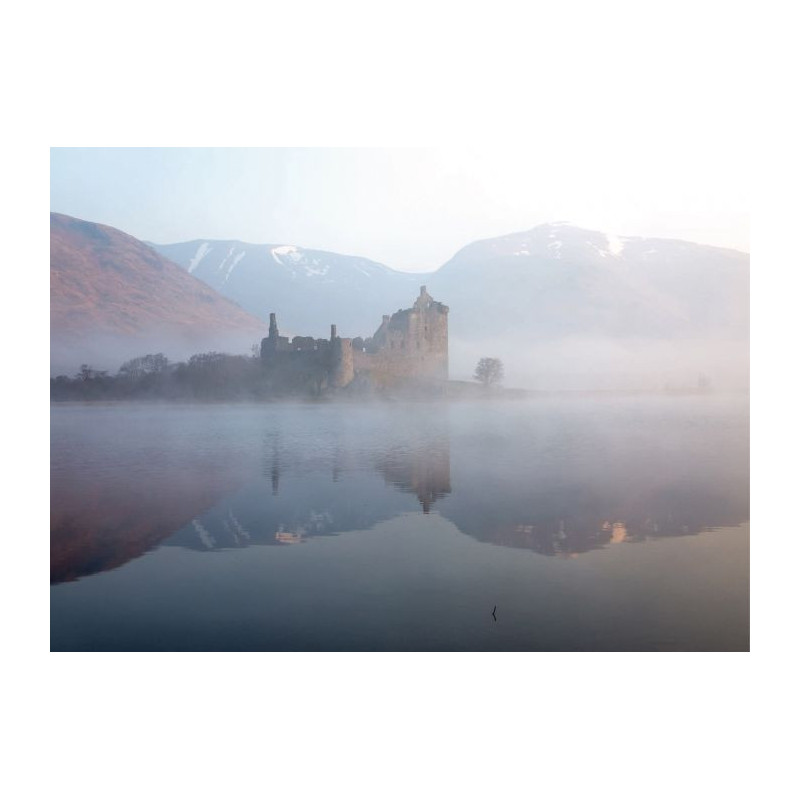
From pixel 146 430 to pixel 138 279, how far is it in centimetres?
174

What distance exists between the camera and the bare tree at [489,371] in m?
8.67

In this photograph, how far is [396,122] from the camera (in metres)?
7.07

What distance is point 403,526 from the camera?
740 centimetres

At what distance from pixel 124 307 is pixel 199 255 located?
114 centimetres

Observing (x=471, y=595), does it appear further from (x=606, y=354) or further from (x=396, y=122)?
(x=396, y=122)

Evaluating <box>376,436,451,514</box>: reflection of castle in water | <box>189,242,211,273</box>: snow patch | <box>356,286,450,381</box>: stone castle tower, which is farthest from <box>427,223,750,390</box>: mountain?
<box>189,242,211,273</box>: snow patch

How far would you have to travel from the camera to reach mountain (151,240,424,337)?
8.19 meters

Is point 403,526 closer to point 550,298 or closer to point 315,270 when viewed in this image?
point 315,270

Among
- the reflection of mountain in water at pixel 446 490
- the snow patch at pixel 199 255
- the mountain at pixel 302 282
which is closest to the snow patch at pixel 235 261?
the mountain at pixel 302 282

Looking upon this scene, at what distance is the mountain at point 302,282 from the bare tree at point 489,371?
1.16 meters

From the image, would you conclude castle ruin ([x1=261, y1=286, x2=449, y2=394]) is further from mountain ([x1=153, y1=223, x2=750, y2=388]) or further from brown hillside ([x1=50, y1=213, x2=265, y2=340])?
brown hillside ([x1=50, y1=213, x2=265, y2=340])

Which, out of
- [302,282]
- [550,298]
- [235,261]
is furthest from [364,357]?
[550,298]

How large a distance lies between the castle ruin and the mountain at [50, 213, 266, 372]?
386 millimetres

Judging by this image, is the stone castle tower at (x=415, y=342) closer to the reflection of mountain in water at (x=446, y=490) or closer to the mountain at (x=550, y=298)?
the mountain at (x=550, y=298)
